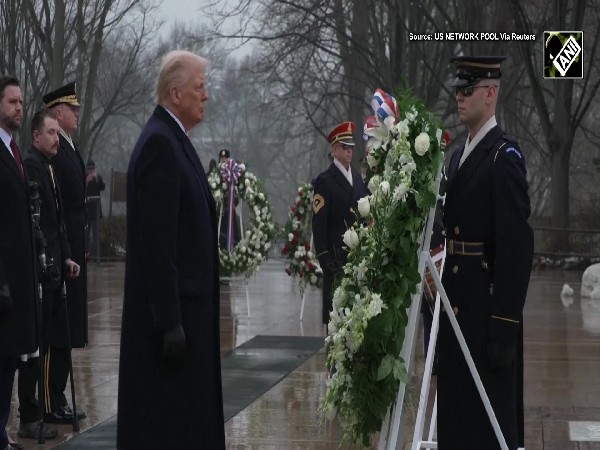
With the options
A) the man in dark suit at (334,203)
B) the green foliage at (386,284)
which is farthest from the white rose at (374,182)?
the man in dark suit at (334,203)

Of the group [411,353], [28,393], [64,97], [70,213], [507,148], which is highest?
[64,97]

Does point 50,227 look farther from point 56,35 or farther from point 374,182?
point 56,35

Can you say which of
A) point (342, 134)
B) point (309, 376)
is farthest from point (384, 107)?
point (309, 376)

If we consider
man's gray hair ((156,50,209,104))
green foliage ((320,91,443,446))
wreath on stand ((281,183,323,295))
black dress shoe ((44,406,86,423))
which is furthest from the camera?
wreath on stand ((281,183,323,295))

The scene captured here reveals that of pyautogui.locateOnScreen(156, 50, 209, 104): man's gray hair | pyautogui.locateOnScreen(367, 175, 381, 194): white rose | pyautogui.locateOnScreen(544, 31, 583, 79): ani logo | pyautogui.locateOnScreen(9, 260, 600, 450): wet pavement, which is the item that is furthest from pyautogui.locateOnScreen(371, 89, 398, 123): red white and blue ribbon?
pyautogui.locateOnScreen(544, 31, 583, 79): ani logo

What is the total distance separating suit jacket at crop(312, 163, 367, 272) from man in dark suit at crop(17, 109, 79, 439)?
2607 millimetres

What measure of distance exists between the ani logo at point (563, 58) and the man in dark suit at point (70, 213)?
18.1 meters

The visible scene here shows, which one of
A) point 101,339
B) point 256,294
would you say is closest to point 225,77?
point 256,294

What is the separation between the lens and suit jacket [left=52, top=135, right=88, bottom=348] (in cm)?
958

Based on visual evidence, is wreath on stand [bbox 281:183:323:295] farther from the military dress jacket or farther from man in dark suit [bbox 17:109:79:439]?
the military dress jacket

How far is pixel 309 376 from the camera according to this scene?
1177 centimetres

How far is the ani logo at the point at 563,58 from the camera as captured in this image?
27.1 meters

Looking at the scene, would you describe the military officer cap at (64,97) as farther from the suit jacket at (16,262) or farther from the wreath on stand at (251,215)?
the wreath on stand at (251,215)

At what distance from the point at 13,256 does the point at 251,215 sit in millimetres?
10187
